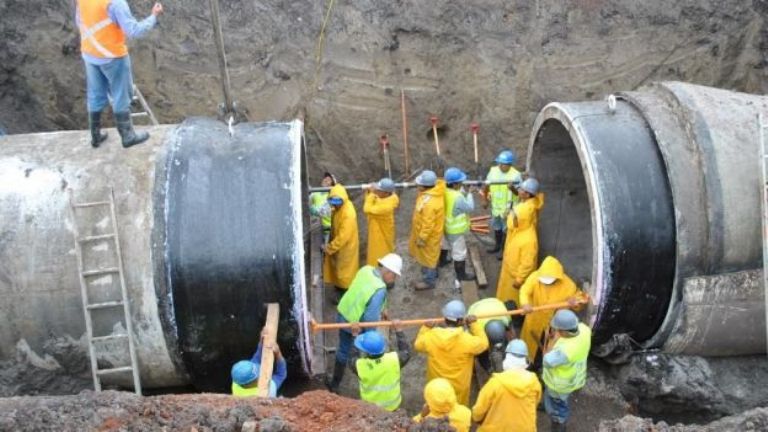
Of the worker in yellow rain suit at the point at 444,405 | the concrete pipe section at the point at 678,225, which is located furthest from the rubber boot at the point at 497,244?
the worker in yellow rain suit at the point at 444,405

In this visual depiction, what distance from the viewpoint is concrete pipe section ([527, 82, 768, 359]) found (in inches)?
281

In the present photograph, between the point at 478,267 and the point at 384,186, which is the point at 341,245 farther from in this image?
the point at 478,267

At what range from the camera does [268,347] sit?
6469 mm

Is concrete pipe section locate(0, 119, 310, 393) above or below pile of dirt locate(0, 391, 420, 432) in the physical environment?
above

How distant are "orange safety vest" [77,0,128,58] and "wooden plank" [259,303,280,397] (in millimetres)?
2561

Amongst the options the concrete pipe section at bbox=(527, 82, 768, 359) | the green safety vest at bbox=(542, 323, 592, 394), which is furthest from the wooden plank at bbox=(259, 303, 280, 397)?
the concrete pipe section at bbox=(527, 82, 768, 359)

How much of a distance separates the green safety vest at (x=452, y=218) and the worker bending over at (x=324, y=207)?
4.59 feet

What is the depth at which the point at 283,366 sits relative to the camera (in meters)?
6.77

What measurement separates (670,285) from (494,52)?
4871 millimetres

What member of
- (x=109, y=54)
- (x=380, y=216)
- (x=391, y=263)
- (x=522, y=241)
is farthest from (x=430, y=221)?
(x=109, y=54)

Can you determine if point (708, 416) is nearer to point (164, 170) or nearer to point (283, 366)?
point (283, 366)

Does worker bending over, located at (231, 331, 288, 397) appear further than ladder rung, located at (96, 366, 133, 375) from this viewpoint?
No

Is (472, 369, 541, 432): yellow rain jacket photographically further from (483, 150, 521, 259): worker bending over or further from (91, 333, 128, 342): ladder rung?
(483, 150, 521, 259): worker bending over

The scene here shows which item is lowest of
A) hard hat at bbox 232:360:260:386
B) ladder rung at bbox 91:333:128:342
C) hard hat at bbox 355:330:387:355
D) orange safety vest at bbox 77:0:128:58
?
hard hat at bbox 232:360:260:386
